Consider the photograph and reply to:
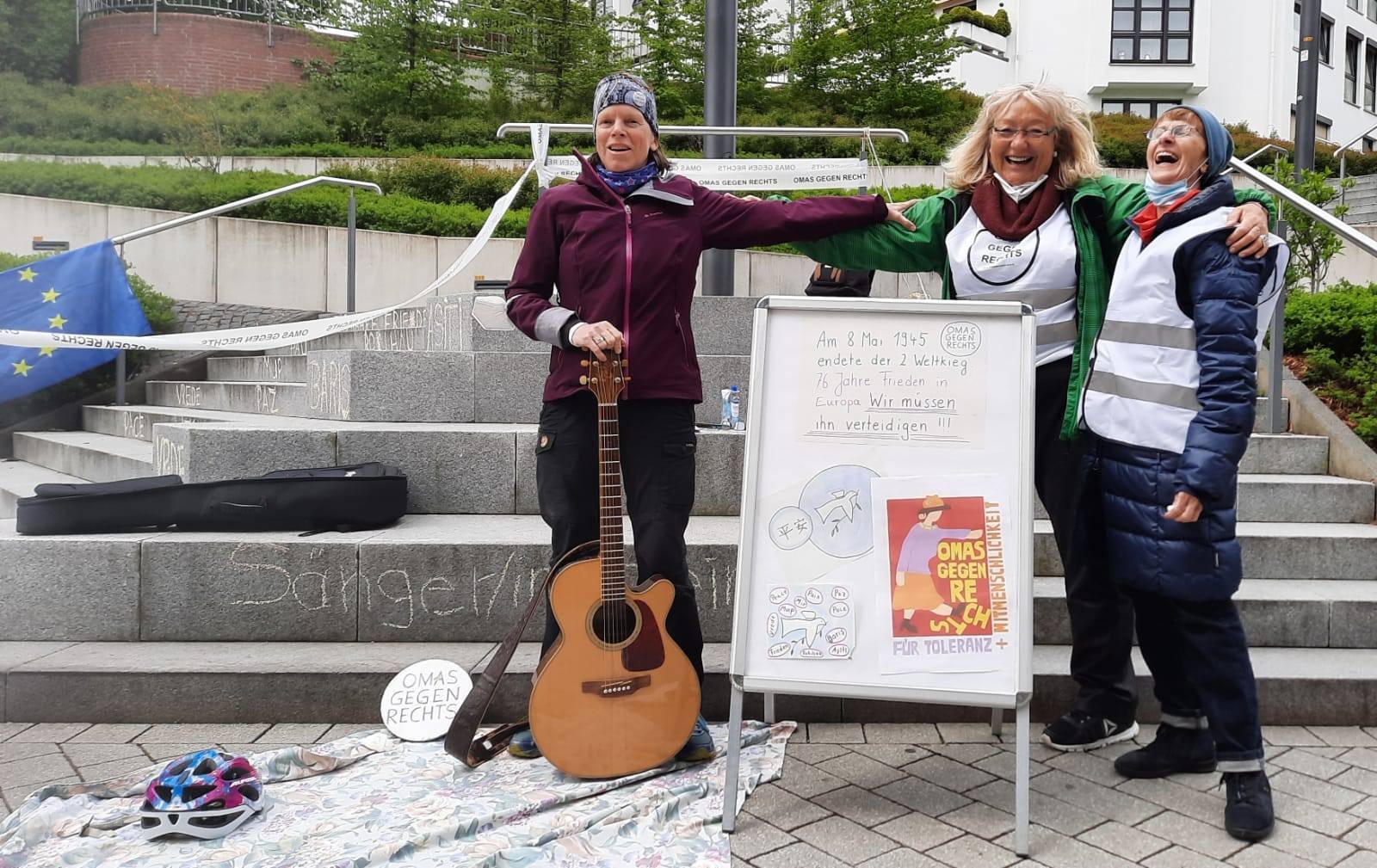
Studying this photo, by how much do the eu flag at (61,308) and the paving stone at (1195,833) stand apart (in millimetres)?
6137

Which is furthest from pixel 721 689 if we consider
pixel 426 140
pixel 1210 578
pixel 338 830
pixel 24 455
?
pixel 426 140

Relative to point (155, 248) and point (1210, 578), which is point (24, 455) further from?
point (1210, 578)

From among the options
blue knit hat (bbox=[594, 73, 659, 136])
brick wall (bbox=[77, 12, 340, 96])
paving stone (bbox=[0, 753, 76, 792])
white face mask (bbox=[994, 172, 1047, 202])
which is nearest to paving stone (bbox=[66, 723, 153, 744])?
paving stone (bbox=[0, 753, 76, 792])

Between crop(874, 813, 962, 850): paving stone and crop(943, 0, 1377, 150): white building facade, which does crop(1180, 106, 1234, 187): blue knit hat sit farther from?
crop(943, 0, 1377, 150): white building facade

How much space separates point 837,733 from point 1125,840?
109 cm

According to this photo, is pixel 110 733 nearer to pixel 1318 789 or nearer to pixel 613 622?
pixel 613 622

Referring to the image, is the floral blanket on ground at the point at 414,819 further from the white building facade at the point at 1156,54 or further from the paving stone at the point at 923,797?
the white building facade at the point at 1156,54

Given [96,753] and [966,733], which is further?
[966,733]

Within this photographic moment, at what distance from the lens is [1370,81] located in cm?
3722

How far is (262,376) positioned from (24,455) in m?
2.00

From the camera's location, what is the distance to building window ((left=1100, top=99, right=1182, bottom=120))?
1270 inches

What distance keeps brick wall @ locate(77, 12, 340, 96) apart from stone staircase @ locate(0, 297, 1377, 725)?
21665 mm

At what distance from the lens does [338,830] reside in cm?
283

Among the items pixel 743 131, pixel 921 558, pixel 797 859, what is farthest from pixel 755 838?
pixel 743 131
